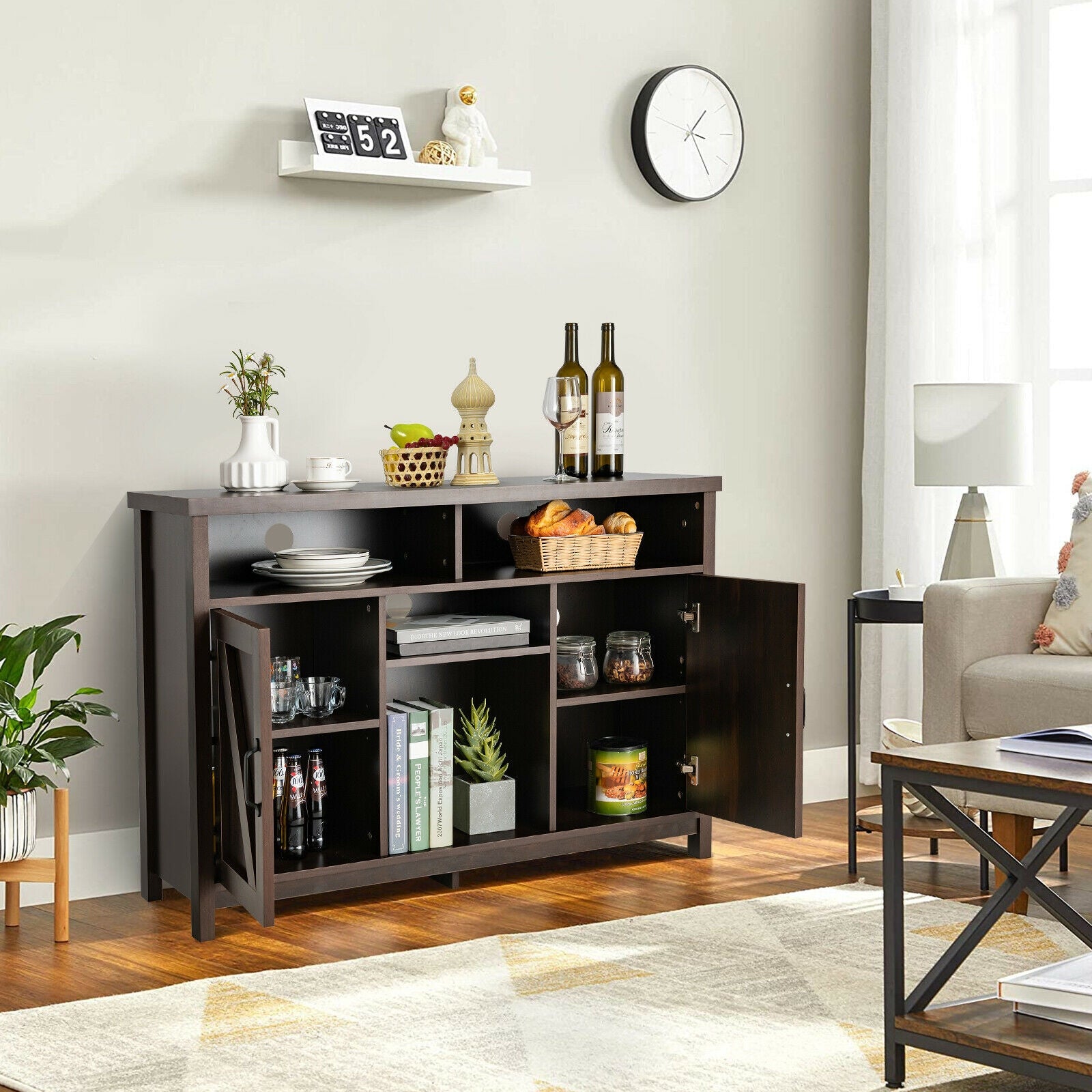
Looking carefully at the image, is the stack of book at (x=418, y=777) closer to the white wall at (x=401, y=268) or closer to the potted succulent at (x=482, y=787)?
the potted succulent at (x=482, y=787)

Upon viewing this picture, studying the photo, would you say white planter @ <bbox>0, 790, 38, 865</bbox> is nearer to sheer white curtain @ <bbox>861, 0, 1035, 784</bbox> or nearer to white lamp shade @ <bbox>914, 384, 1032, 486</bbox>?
white lamp shade @ <bbox>914, 384, 1032, 486</bbox>

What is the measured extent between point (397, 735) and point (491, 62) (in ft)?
5.32

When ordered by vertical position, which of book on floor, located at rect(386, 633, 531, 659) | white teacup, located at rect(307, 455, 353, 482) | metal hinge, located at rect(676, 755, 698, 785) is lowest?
metal hinge, located at rect(676, 755, 698, 785)

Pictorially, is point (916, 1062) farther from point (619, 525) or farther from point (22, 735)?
point (22, 735)

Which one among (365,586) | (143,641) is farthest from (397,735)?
(143,641)

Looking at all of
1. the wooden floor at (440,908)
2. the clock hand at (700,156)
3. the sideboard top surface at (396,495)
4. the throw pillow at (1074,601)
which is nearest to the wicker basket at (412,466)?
the sideboard top surface at (396,495)

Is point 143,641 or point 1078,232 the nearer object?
Result: point 143,641

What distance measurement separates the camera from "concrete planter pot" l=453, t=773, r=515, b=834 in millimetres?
3402

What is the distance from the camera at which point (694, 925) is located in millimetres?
3047

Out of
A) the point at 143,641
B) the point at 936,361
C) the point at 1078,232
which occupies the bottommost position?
the point at 143,641

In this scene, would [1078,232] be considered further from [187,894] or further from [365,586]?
[187,894]

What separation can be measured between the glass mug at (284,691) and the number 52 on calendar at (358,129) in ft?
3.64

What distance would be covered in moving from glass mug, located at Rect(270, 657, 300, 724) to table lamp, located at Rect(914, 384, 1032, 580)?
1485 millimetres

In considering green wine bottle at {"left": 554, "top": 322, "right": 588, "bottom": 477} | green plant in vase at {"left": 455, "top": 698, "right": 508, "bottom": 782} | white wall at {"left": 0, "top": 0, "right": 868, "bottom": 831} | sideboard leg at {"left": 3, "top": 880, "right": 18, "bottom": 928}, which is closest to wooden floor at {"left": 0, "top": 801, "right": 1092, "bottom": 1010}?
sideboard leg at {"left": 3, "top": 880, "right": 18, "bottom": 928}
